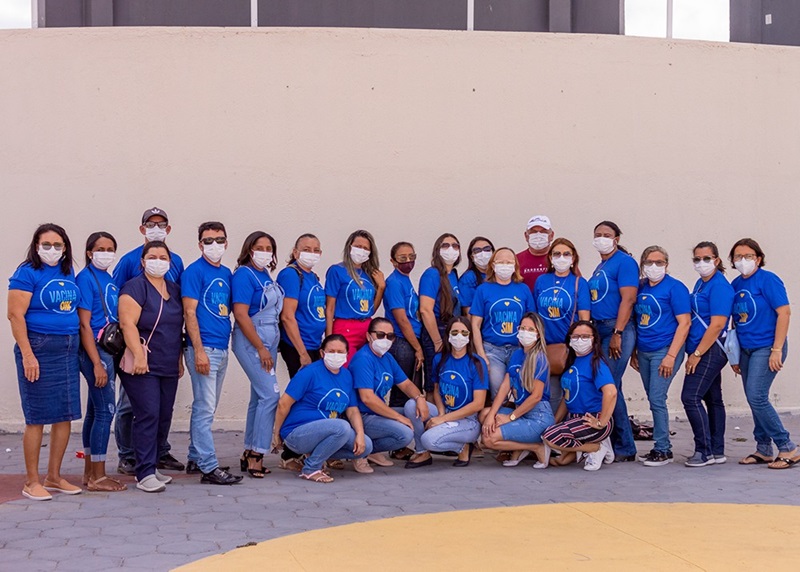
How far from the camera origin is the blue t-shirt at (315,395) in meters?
7.61

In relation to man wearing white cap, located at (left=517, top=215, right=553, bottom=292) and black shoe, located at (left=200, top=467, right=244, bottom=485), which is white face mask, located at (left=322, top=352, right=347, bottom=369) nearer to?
black shoe, located at (left=200, top=467, right=244, bottom=485)

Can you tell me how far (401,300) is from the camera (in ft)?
27.6

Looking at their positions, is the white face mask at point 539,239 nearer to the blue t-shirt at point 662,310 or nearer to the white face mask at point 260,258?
the blue t-shirt at point 662,310

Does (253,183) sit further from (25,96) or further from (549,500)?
(549,500)

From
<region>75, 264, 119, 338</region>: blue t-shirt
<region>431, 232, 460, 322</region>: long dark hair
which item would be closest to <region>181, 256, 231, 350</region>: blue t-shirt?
<region>75, 264, 119, 338</region>: blue t-shirt

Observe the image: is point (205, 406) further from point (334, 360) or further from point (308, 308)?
point (308, 308)

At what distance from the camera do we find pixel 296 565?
5.23 m

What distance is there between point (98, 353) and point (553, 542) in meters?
3.32

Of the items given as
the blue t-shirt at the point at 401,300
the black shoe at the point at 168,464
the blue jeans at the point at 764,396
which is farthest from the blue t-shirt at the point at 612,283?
the black shoe at the point at 168,464

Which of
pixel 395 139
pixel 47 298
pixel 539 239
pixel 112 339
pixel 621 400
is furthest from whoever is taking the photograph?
pixel 395 139

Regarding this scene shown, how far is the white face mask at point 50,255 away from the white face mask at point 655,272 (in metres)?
4.37

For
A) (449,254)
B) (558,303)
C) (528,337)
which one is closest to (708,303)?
(558,303)

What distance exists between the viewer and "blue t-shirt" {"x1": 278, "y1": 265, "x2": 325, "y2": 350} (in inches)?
314

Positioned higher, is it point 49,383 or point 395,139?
point 395,139
